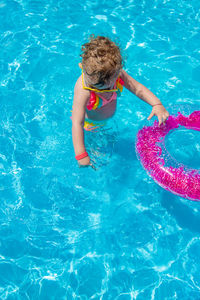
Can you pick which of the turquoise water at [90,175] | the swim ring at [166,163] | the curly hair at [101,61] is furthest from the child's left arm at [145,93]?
the curly hair at [101,61]

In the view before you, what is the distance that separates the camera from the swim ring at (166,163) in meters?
3.43

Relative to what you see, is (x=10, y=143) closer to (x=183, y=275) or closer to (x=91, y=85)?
(x=91, y=85)

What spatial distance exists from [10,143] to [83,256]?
2070 mm

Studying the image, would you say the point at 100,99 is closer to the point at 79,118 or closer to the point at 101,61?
the point at 79,118

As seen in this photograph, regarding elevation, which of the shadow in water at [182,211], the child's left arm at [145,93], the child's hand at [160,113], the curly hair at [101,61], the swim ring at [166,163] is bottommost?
the shadow in water at [182,211]

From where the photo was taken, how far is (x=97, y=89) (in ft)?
9.95

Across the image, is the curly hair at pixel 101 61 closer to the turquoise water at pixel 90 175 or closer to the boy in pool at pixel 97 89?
the boy in pool at pixel 97 89

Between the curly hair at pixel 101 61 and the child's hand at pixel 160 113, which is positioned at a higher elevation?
the curly hair at pixel 101 61

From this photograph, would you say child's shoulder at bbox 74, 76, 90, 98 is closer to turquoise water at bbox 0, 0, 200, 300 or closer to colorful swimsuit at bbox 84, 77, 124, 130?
colorful swimsuit at bbox 84, 77, 124, 130

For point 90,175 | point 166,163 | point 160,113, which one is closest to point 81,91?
point 160,113

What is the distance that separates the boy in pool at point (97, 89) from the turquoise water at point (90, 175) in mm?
441

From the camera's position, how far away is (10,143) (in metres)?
4.61

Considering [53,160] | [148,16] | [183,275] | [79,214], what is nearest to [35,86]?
[53,160]

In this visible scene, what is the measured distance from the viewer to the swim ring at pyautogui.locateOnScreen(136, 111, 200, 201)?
3.43 m
